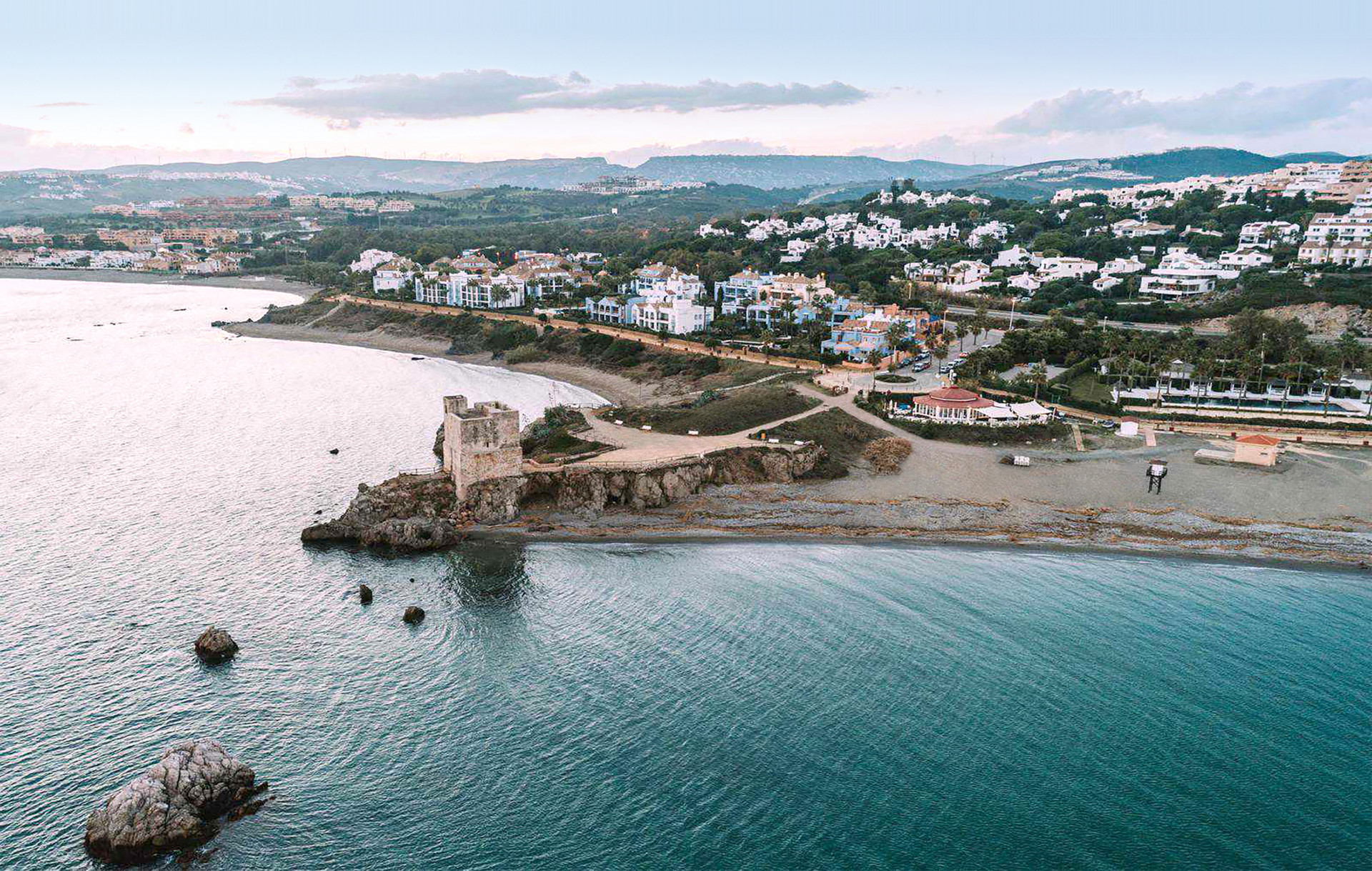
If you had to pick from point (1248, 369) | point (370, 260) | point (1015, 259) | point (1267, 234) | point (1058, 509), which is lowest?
point (1058, 509)

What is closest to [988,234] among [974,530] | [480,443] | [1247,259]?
[1247,259]

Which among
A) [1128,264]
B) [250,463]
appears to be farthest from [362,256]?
[1128,264]

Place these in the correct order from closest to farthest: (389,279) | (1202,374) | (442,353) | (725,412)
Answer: (725,412)
(1202,374)
(442,353)
(389,279)

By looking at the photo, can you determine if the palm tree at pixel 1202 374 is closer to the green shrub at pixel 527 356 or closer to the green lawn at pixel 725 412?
the green lawn at pixel 725 412

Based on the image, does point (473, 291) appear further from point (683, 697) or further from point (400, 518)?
point (683, 697)

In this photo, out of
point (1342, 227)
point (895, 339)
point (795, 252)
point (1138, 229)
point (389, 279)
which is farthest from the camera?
point (795, 252)

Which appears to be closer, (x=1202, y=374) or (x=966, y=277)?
(x=1202, y=374)

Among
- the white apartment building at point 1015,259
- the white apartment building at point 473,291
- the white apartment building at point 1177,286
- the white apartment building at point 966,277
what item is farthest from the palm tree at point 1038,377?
the white apartment building at point 473,291
